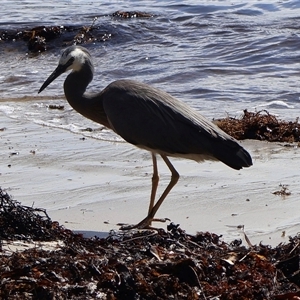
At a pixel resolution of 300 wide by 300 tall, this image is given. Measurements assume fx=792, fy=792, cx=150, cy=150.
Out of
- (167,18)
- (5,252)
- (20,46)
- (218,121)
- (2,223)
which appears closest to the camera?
(5,252)

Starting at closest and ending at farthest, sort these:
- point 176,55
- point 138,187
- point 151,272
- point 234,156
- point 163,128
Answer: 1. point 151,272
2. point 234,156
3. point 163,128
4. point 138,187
5. point 176,55

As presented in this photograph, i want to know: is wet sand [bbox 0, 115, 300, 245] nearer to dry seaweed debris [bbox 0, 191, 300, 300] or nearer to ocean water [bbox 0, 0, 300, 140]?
dry seaweed debris [bbox 0, 191, 300, 300]

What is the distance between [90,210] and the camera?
568 cm

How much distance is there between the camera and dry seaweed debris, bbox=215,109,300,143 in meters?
7.99

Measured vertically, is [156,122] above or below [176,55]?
above

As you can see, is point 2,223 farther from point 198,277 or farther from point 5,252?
point 198,277

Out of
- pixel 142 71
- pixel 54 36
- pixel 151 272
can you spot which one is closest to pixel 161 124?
pixel 151 272

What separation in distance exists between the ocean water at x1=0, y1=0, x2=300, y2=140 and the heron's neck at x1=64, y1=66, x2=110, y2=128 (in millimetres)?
1656

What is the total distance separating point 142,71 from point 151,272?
942cm

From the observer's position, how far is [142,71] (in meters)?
13.1

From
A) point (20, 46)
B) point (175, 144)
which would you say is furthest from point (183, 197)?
point (20, 46)

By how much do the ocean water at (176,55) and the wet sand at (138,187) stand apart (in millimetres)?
981

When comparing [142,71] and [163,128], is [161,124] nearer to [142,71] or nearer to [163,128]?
[163,128]

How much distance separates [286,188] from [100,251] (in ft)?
7.14
